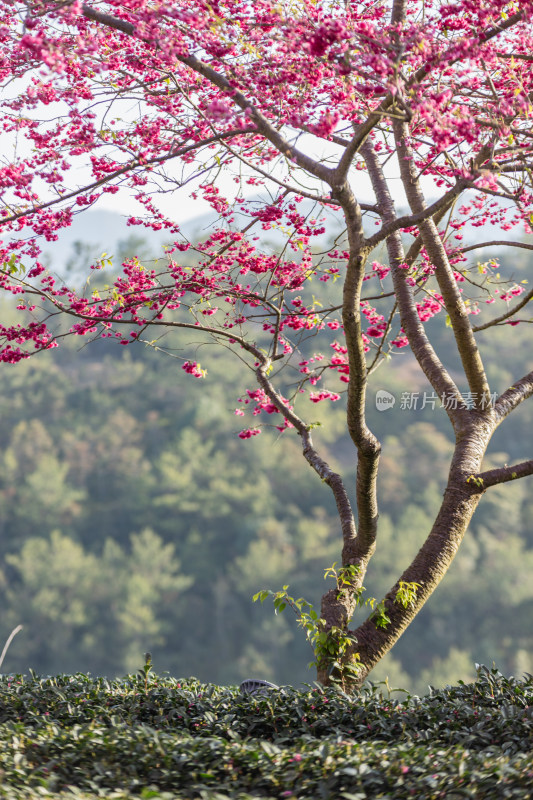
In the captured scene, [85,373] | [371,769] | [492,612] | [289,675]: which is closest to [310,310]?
[371,769]

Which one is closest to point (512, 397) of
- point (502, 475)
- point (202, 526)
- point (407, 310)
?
point (502, 475)

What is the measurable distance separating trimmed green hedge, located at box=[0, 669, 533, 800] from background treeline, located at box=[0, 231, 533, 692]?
26.6 m

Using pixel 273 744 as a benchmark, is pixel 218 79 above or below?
above

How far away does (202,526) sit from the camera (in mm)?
34750

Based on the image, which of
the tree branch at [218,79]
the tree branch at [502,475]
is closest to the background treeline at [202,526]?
the tree branch at [502,475]

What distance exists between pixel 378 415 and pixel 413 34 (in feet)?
119

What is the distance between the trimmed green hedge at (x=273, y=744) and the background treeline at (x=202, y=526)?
26.6 m

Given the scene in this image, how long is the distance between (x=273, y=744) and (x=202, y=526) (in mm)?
32884

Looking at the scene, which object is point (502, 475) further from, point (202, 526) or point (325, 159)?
point (202, 526)

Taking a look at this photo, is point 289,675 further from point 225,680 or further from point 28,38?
point 28,38

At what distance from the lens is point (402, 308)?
372cm

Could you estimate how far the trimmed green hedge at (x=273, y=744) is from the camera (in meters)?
1.95

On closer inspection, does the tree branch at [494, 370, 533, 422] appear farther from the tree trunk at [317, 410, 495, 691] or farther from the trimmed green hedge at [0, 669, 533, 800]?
the trimmed green hedge at [0, 669, 533, 800]

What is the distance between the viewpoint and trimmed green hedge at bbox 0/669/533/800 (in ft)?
6.39
